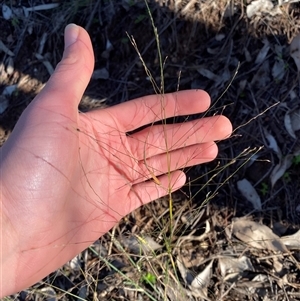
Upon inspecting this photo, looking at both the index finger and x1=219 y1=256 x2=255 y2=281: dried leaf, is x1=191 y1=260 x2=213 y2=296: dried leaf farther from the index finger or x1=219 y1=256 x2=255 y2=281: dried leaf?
the index finger

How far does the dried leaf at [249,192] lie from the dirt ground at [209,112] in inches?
0.4

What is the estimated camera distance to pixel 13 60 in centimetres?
271

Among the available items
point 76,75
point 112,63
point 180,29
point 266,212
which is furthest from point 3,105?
point 266,212

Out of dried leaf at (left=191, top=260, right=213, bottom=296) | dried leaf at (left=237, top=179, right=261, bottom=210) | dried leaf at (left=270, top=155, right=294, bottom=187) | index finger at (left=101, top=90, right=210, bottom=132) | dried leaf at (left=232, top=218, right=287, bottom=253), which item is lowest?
dried leaf at (left=191, top=260, right=213, bottom=296)

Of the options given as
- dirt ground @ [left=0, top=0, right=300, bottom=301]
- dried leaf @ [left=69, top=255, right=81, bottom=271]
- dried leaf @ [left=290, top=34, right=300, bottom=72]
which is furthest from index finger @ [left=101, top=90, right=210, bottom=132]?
dried leaf @ [left=69, top=255, right=81, bottom=271]

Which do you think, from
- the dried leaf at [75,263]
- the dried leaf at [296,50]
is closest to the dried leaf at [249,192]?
the dried leaf at [296,50]

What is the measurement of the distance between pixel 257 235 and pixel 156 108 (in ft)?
2.42

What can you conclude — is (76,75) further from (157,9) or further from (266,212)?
(266,212)

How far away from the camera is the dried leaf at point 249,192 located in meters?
2.17

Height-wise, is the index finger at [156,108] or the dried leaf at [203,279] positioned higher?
the index finger at [156,108]

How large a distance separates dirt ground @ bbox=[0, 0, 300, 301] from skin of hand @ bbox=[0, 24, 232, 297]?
5.2 inches

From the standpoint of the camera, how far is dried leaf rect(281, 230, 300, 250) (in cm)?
208

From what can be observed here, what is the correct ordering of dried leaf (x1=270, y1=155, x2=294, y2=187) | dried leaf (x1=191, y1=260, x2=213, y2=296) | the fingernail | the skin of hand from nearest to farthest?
the skin of hand < the fingernail < dried leaf (x1=191, y1=260, x2=213, y2=296) < dried leaf (x1=270, y1=155, x2=294, y2=187)

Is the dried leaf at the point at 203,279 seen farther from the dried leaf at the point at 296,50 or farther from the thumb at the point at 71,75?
the dried leaf at the point at 296,50
